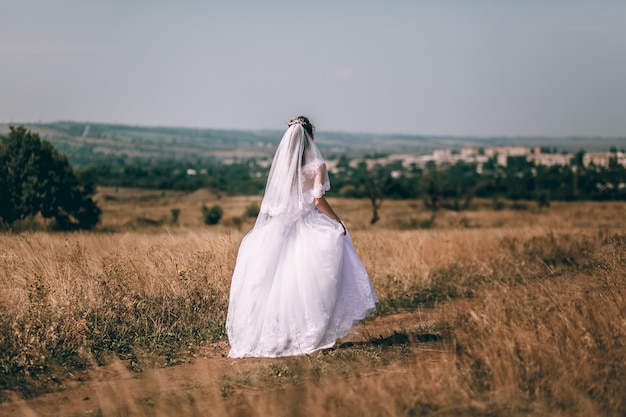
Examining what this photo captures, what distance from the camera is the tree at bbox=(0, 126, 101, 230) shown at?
67.3 feet

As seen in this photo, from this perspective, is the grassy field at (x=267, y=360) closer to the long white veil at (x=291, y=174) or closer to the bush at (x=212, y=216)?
the long white veil at (x=291, y=174)

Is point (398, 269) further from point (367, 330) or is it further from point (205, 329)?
point (205, 329)

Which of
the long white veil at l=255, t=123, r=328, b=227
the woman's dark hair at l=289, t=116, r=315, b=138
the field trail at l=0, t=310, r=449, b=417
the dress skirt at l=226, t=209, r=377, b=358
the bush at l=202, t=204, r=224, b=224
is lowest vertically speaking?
the bush at l=202, t=204, r=224, b=224

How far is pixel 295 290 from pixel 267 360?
0.72 metres

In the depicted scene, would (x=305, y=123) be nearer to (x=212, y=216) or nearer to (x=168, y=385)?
(x=168, y=385)

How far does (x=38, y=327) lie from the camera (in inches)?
251

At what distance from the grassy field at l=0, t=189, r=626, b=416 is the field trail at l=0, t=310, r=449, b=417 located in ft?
0.07

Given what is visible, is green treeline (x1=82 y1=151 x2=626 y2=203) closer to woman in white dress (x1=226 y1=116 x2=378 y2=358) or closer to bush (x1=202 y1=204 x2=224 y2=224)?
bush (x1=202 y1=204 x2=224 y2=224)

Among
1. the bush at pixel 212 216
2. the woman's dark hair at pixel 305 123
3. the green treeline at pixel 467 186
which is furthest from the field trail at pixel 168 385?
the green treeline at pixel 467 186

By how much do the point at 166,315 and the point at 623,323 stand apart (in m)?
4.68

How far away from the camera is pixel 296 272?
653cm

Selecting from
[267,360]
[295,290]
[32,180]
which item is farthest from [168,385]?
[32,180]

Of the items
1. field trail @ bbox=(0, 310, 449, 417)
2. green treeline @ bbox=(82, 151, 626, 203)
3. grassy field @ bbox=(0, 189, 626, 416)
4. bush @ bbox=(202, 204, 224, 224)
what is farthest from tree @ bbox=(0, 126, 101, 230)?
green treeline @ bbox=(82, 151, 626, 203)

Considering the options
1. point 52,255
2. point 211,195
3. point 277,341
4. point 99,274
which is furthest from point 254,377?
point 211,195
